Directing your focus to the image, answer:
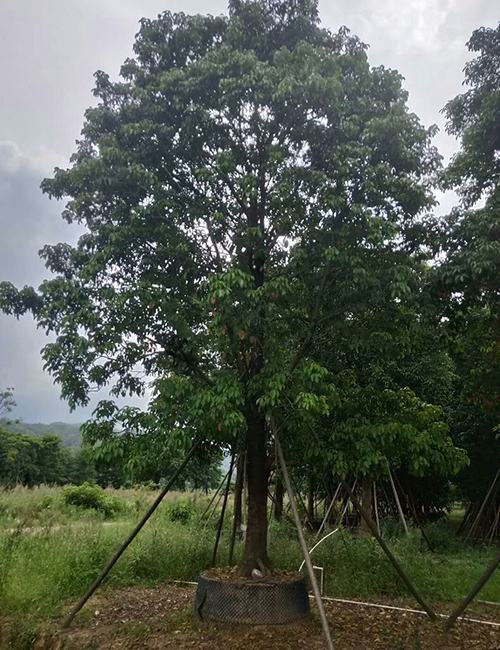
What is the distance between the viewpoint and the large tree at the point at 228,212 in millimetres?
6062

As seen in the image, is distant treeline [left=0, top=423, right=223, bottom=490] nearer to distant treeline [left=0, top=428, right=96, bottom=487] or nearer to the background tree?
distant treeline [left=0, top=428, right=96, bottom=487]

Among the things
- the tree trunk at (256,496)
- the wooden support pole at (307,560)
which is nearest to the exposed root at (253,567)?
the tree trunk at (256,496)

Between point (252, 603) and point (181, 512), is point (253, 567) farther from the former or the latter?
point (181, 512)

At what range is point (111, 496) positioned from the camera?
2067 cm

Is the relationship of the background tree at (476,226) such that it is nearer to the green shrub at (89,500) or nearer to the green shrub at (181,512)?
the green shrub at (181,512)

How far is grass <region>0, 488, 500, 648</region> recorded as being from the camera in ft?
22.0

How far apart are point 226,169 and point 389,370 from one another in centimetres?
780

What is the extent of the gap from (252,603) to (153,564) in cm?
327

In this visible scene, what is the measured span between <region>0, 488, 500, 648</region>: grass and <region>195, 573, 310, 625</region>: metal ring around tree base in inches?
70.4

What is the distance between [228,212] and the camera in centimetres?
717

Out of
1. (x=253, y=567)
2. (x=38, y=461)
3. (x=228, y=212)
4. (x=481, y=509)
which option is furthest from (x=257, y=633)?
(x=38, y=461)

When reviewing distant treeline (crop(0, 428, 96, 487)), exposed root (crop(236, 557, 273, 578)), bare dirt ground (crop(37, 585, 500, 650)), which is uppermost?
distant treeline (crop(0, 428, 96, 487))

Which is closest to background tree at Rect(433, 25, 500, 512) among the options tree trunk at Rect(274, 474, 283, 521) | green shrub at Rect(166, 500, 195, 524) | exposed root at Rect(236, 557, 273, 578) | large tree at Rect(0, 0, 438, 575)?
large tree at Rect(0, 0, 438, 575)

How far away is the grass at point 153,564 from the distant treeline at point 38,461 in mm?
23688
